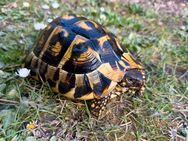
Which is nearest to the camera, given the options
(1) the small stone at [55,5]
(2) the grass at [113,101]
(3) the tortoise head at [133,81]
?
(2) the grass at [113,101]

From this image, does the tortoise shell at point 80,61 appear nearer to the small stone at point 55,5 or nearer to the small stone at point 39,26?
the small stone at point 39,26

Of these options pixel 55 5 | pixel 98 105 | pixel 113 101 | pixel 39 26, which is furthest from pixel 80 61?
pixel 55 5

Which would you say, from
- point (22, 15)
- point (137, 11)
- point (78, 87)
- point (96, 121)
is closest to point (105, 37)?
point (78, 87)

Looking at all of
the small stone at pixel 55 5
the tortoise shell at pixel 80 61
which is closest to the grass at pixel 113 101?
the small stone at pixel 55 5

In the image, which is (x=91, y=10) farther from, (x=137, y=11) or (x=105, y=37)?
(x=105, y=37)

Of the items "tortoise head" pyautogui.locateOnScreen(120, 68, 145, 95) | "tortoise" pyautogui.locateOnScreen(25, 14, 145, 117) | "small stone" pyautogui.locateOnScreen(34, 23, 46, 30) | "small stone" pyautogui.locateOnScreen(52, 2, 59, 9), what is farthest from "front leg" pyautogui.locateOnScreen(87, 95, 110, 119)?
"small stone" pyautogui.locateOnScreen(52, 2, 59, 9)

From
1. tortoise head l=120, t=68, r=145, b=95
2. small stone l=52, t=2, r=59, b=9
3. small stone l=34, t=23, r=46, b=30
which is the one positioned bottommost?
small stone l=52, t=2, r=59, b=9

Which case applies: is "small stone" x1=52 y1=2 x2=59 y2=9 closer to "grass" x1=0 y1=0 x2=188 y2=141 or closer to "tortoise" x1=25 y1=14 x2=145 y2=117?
"grass" x1=0 y1=0 x2=188 y2=141
